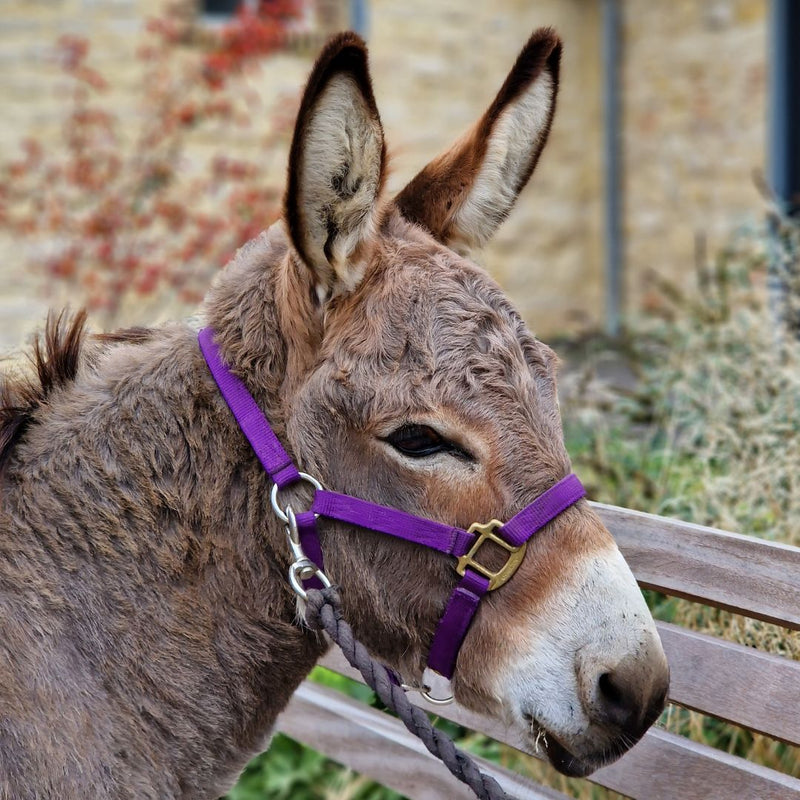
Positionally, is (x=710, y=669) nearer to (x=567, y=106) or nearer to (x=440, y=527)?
(x=440, y=527)

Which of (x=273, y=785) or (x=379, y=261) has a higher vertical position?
(x=379, y=261)

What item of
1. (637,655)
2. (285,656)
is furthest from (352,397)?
(637,655)

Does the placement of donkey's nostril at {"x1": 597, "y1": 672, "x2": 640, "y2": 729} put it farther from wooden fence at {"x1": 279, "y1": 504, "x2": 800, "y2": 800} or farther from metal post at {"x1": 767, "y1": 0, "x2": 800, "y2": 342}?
metal post at {"x1": 767, "y1": 0, "x2": 800, "y2": 342}

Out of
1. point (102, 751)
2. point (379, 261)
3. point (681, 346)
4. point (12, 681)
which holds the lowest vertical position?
point (681, 346)

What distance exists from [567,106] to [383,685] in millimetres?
9501

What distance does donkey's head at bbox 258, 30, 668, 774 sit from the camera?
5.76 ft

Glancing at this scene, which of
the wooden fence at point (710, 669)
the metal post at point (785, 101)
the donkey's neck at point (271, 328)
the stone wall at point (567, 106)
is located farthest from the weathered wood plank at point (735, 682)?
the metal post at point (785, 101)

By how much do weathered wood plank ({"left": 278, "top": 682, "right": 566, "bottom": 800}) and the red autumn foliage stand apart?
4481 millimetres

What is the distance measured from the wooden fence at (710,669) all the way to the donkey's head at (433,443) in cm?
36

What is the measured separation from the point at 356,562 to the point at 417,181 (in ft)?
2.98

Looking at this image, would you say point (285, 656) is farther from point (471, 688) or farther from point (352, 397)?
point (352, 397)

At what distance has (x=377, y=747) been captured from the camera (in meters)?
2.88

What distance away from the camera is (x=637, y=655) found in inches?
67.5

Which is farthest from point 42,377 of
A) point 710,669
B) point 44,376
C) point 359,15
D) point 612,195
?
point 612,195
